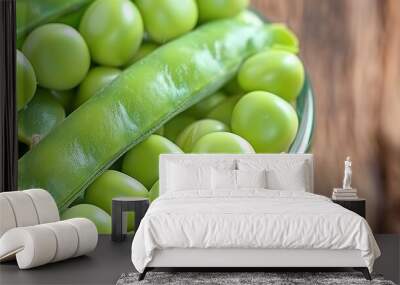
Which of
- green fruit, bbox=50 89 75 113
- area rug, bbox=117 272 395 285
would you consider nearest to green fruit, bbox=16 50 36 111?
green fruit, bbox=50 89 75 113

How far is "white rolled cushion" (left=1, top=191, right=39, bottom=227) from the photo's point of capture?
5.24 metres

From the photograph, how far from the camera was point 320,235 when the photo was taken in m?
4.60

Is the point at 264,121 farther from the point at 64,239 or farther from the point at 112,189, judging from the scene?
the point at 64,239

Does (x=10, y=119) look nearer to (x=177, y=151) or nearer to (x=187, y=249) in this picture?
(x=177, y=151)

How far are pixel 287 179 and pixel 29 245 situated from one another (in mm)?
2379

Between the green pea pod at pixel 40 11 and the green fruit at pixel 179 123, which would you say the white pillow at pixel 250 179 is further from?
the green pea pod at pixel 40 11

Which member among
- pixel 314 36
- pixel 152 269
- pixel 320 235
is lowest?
pixel 152 269

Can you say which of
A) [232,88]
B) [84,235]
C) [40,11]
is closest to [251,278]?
[84,235]

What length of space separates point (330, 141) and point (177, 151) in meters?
1.49

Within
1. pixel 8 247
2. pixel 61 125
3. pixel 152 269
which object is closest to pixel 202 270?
pixel 152 269

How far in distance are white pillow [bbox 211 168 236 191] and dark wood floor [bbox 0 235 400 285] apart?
0.95 meters

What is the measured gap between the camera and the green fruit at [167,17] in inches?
258

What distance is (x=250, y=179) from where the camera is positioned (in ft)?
19.8

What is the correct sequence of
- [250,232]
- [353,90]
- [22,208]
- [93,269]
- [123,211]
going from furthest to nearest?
[353,90]
[123,211]
[22,208]
[93,269]
[250,232]
